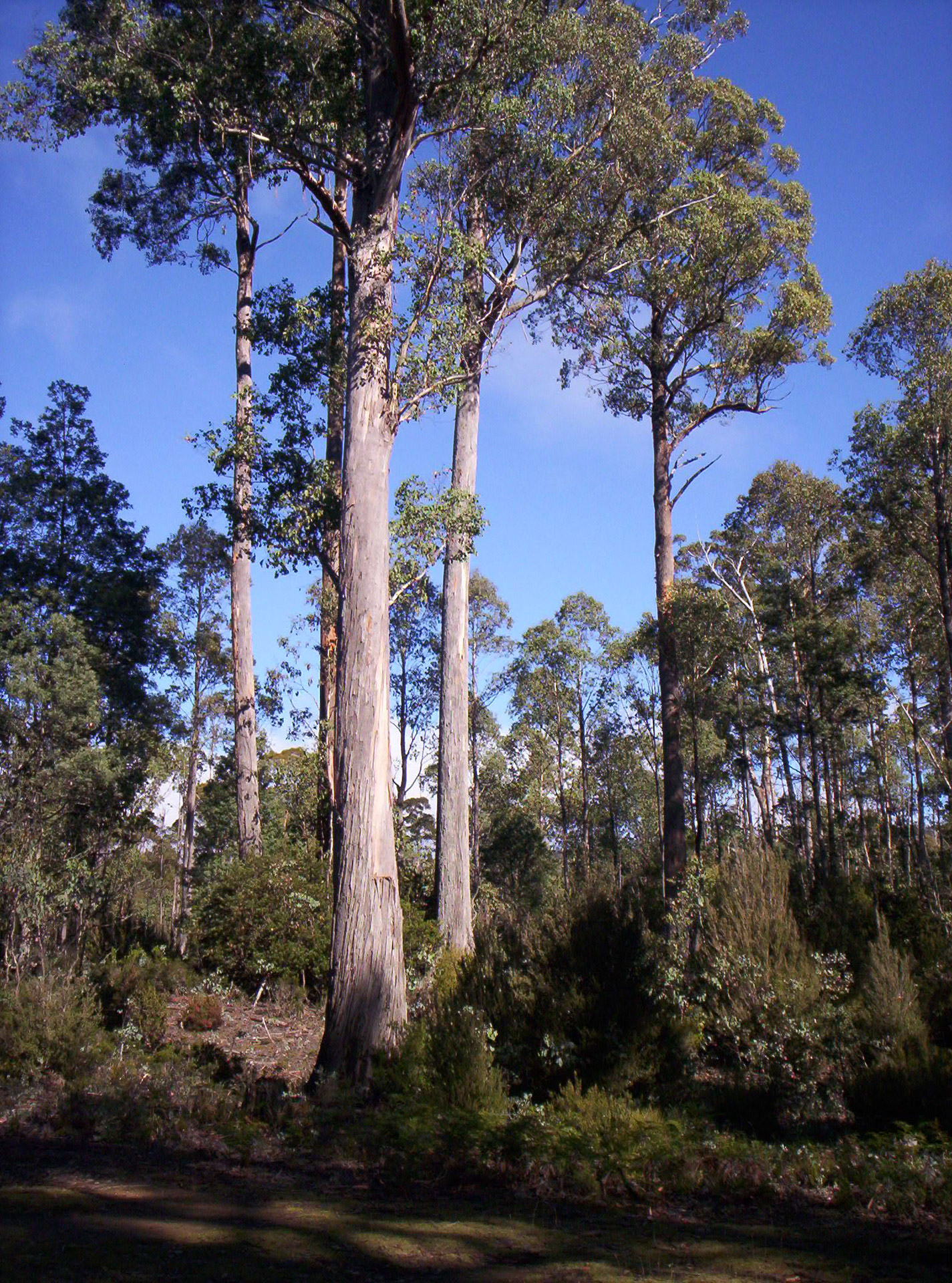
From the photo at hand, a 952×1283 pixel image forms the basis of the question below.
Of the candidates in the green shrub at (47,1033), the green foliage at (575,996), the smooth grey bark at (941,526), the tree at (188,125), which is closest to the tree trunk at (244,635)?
the tree at (188,125)

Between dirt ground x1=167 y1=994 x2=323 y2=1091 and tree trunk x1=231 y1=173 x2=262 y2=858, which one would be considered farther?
tree trunk x1=231 y1=173 x2=262 y2=858

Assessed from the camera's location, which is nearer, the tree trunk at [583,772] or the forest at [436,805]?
the forest at [436,805]

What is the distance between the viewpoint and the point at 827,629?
22.0m

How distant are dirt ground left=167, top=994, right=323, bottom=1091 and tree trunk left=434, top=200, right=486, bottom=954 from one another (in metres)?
2.27

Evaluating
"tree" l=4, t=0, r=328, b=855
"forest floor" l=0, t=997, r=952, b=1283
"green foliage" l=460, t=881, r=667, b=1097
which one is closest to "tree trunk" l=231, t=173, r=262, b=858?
"tree" l=4, t=0, r=328, b=855

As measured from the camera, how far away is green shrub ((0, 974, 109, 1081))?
7.93m

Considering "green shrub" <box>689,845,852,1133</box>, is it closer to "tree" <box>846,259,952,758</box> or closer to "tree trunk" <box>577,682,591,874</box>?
"tree" <box>846,259,952,758</box>

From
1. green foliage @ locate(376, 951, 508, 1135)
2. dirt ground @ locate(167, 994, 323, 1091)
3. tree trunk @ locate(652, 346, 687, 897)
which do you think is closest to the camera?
green foliage @ locate(376, 951, 508, 1135)

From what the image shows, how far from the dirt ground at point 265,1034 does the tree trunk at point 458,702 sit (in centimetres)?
227

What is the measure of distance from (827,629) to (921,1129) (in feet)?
Answer: 55.8

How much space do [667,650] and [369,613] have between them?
10011 millimetres

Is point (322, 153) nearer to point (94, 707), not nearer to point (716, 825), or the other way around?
point (94, 707)

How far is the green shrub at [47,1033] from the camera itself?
7.93m

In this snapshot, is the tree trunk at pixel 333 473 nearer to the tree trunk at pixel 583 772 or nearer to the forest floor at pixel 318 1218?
the forest floor at pixel 318 1218
